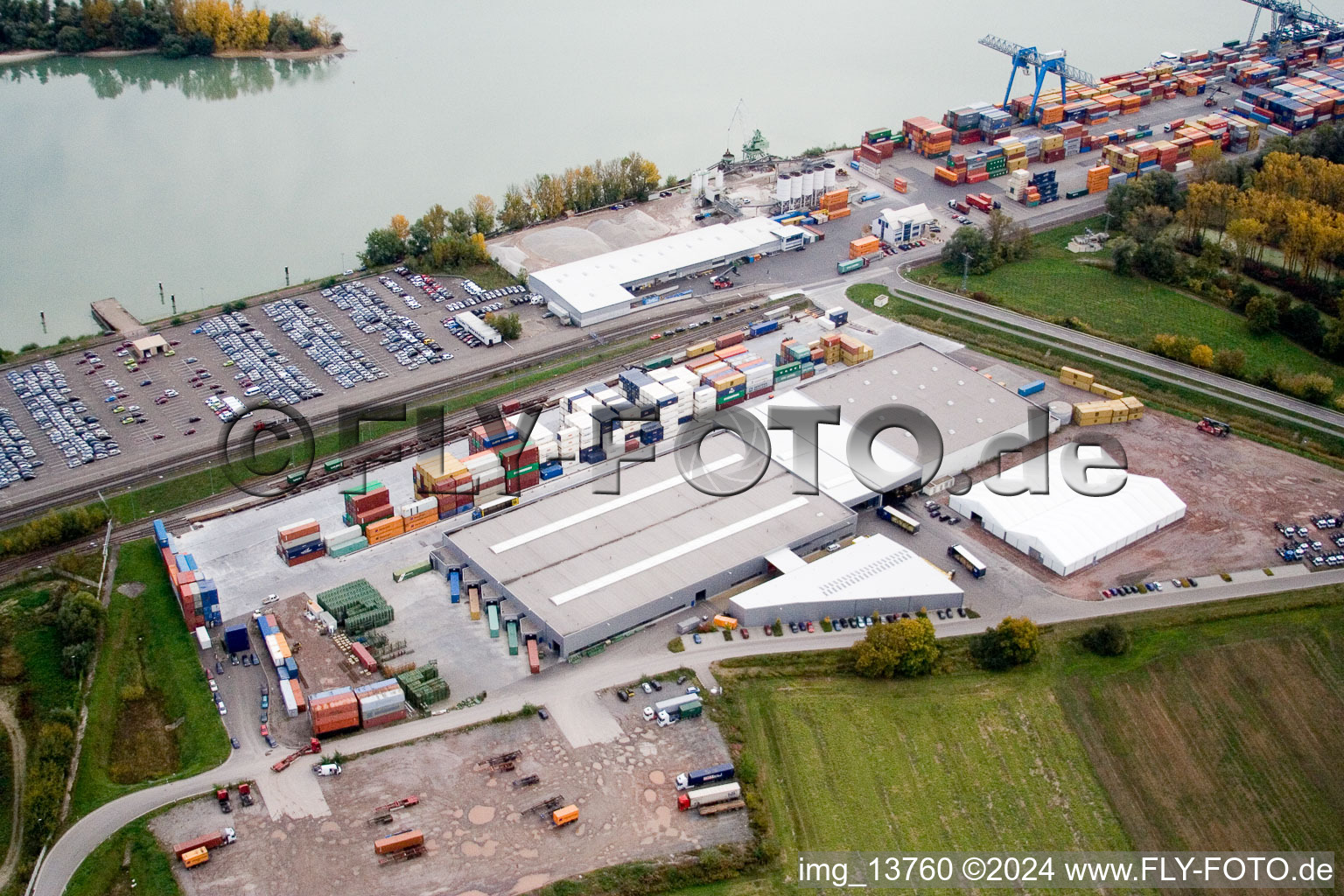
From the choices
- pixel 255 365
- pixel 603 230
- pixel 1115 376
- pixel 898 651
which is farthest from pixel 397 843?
pixel 603 230

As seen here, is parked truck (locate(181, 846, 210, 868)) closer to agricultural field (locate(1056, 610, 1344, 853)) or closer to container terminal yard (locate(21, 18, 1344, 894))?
container terminal yard (locate(21, 18, 1344, 894))

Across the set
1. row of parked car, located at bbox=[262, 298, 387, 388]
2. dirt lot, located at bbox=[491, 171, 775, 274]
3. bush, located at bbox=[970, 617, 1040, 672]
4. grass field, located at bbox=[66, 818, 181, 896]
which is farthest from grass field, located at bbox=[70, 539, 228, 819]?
dirt lot, located at bbox=[491, 171, 775, 274]

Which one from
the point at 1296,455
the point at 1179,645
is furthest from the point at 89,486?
the point at 1296,455

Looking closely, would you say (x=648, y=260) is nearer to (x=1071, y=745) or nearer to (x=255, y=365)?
(x=255, y=365)

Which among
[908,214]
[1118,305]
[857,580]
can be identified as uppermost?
[908,214]

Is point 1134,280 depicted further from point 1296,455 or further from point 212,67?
point 212,67

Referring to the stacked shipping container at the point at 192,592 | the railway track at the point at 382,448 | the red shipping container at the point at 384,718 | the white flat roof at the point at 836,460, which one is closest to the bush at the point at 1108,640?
the white flat roof at the point at 836,460

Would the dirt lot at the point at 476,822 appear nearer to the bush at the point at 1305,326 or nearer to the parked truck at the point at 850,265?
the parked truck at the point at 850,265
